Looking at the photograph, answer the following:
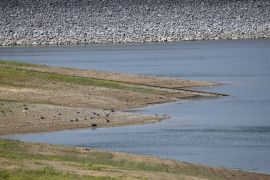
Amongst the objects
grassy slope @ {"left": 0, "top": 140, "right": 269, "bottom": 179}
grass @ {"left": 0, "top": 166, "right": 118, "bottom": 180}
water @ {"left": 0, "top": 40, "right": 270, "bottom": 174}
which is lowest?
grass @ {"left": 0, "top": 166, "right": 118, "bottom": 180}

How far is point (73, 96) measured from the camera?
4122 cm

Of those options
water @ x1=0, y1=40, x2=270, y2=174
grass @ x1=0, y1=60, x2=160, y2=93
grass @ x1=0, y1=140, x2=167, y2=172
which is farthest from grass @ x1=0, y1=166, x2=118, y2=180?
grass @ x1=0, y1=60, x2=160, y2=93

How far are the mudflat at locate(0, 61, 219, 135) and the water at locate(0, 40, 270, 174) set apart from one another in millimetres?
1181

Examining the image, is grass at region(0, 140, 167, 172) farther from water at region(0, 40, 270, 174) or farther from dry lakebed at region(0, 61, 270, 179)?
water at region(0, 40, 270, 174)

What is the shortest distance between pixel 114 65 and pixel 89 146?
38259 mm

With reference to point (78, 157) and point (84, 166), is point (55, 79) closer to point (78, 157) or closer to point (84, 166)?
point (78, 157)

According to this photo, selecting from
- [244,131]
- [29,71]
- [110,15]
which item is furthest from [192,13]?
[244,131]

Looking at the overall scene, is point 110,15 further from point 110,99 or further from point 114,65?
point 110,99

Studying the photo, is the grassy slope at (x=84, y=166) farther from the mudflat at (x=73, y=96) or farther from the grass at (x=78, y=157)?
the mudflat at (x=73, y=96)

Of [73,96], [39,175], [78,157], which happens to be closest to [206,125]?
[73,96]

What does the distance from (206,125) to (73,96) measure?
346 inches

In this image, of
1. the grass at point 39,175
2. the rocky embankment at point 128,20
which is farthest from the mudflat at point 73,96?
the rocky embankment at point 128,20

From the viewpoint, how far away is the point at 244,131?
32250 mm

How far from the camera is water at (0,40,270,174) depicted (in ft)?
91.1
